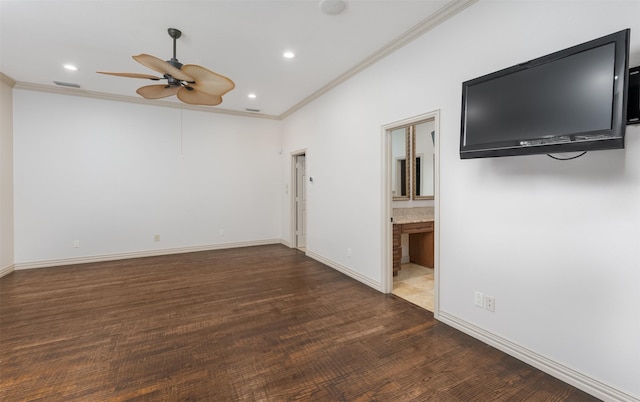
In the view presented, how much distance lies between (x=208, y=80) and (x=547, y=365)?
364 cm

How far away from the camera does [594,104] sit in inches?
64.1

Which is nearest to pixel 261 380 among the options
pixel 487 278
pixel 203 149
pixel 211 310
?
pixel 211 310

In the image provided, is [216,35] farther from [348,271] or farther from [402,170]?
[348,271]

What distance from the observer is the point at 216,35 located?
308cm

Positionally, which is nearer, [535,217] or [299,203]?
[535,217]

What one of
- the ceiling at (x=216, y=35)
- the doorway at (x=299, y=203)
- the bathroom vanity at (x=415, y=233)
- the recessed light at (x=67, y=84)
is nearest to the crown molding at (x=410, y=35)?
the ceiling at (x=216, y=35)

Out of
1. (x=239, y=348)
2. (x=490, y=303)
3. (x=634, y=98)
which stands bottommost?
(x=239, y=348)

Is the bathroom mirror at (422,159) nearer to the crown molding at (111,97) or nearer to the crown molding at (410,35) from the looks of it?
the crown molding at (410,35)

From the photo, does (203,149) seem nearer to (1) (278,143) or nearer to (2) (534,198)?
(1) (278,143)

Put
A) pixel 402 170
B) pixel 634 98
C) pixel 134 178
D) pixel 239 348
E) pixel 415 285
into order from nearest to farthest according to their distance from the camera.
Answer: pixel 634 98 < pixel 239 348 < pixel 415 285 < pixel 402 170 < pixel 134 178

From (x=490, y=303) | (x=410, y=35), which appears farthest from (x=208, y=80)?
(x=490, y=303)

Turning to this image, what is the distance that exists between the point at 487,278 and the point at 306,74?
11.2 ft

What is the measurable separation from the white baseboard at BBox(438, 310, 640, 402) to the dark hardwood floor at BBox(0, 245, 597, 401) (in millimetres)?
47

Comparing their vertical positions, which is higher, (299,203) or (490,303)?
(299,203)
